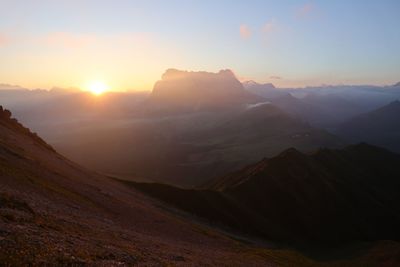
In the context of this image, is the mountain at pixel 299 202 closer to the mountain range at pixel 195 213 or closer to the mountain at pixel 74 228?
the mountain range at pixel 195 213

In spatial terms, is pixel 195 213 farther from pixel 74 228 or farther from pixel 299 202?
pixel 74 228

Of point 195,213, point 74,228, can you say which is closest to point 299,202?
point 195,213

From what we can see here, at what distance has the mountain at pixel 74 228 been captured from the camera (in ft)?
76.3

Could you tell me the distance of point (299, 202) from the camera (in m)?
138

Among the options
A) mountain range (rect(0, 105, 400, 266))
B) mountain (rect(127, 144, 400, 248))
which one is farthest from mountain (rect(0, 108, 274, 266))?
mountain (rect(127, 144, 400, 248))

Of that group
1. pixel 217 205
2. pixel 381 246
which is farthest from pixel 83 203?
pixel 381 246

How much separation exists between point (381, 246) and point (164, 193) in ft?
164

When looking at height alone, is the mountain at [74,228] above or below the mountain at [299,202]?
above

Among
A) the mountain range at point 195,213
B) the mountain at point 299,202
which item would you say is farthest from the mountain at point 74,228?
the mountain at point 299,202

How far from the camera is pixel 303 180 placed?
150 metres

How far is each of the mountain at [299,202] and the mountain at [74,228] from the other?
129 ft

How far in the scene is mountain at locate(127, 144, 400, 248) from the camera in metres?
109

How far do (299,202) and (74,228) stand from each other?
11208cm

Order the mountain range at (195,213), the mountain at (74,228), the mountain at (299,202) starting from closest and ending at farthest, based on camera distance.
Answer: the mountain at (74,228) < the mountain range at (195,213) < the mountain at (299,202)
